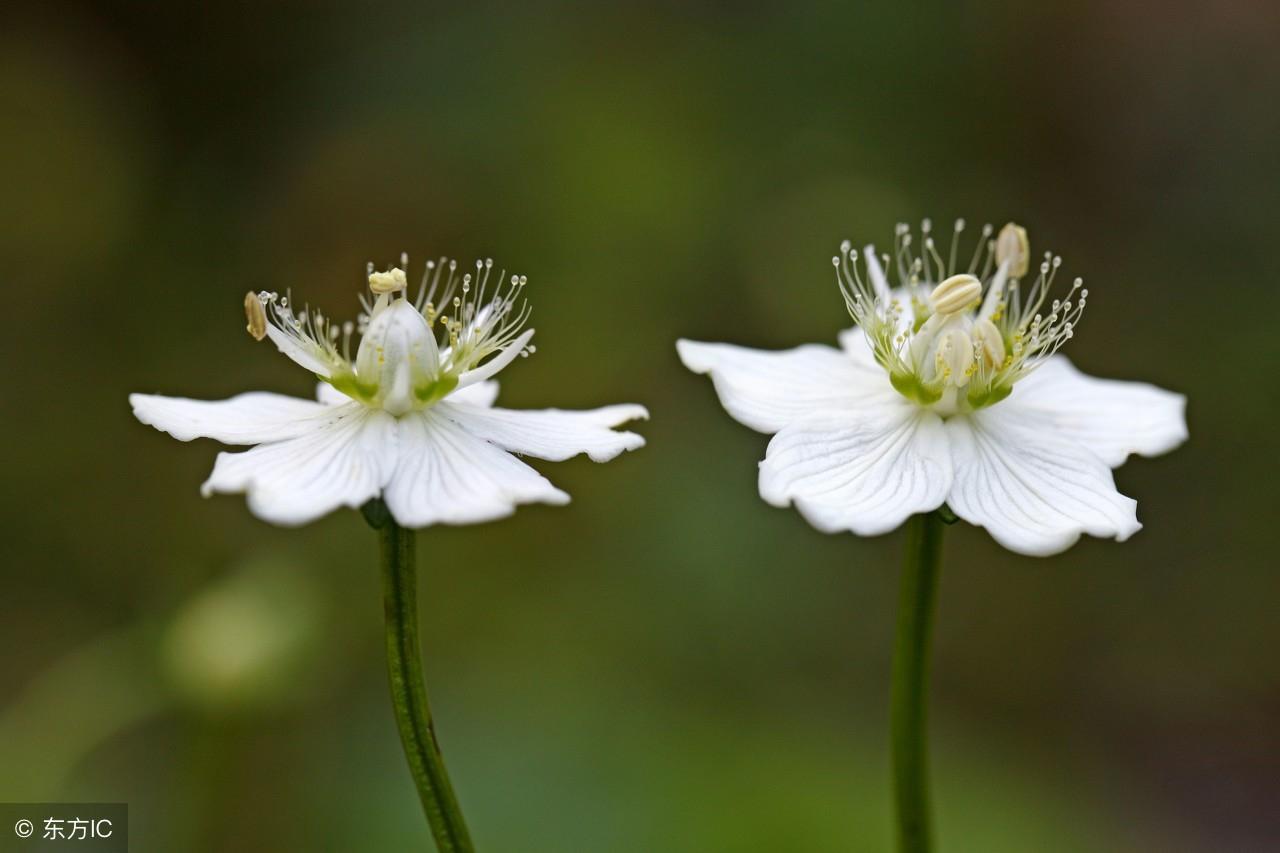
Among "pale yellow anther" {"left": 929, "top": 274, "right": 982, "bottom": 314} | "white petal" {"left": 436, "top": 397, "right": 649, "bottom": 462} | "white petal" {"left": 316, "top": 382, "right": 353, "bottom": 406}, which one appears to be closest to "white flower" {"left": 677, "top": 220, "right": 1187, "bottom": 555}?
"pale yellow anther" {"left": 929, "top": 274, "right": 982, "bottom": 314}

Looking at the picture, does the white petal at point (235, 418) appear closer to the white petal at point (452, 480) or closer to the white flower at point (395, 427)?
the white flower at point (395, 427)

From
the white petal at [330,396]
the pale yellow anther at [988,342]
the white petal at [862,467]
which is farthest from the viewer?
the white petal at [330,396]

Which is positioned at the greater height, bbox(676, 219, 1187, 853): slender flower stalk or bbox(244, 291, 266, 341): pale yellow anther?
bbox(244, 291, 266, 341): pale yellow anther

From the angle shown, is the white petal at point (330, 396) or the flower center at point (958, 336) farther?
the white petal at point (330, 396)

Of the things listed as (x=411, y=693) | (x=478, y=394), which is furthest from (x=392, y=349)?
(x=411, y=693)

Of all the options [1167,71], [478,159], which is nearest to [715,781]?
[478,159]

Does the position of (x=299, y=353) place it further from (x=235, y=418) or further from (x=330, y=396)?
(x=330, y=396)

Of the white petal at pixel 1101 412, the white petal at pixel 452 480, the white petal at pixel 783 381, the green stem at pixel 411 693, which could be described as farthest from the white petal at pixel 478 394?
the white petal at pixel 1101 412

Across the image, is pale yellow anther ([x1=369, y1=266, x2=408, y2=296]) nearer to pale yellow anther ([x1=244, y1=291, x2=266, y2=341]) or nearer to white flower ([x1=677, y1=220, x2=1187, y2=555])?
pale yellow anther ([x1=244, y1=291, x2=266, y2=341])
